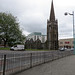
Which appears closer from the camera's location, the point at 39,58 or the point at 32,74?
the point at 32,74

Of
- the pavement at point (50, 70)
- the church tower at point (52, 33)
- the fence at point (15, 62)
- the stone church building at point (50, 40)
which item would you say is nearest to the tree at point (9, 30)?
the stone church building at point (50, 40)

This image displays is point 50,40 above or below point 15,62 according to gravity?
above

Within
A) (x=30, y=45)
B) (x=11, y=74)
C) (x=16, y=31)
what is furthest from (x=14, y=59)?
(x=30, y=45)

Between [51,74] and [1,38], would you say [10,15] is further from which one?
[51,74]

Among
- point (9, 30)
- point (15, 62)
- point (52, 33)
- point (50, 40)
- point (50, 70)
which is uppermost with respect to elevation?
point (52, 33)

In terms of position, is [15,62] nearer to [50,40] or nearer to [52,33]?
[50,40]

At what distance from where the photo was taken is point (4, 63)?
680cm

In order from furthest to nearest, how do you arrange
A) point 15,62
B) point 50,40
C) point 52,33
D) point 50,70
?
1. point 52,33
2. point 50,40
3. point 50,70
4. point 15,62

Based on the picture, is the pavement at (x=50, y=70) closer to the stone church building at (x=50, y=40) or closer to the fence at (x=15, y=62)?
the fence at (x=15, y=62)

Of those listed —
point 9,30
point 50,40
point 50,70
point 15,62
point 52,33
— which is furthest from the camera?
point 52,33

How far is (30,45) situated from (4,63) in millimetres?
84901

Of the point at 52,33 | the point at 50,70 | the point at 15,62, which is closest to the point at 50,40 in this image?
the point at 52,33

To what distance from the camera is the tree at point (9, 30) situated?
58.0 meters

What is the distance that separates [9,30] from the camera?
58.3 metres
